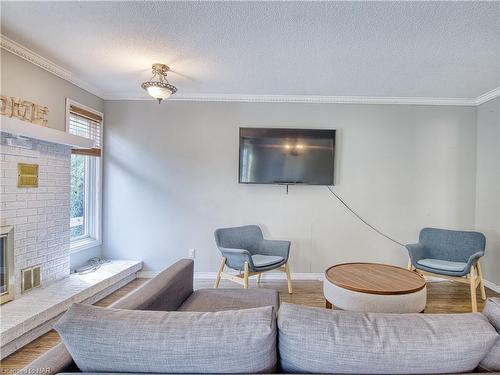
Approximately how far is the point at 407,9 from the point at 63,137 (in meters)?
3.10

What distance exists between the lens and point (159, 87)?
8.54ft

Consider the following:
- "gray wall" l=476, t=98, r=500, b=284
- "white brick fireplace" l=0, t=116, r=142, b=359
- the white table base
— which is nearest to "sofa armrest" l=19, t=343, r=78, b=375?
"white brick fireplace" l=0, t=116, r=142, b=359

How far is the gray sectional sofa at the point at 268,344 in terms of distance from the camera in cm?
89

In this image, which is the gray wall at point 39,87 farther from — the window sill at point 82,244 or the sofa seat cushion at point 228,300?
the sofa seat cushion at point 228,300

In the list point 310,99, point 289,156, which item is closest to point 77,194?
point 289,156

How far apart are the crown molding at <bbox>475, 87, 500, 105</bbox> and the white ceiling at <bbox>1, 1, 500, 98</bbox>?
0.12m

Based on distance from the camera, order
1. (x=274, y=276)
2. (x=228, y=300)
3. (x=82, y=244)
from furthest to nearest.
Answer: (x=274, y=276)
(x=82, y=244)
(x=228, y=300)

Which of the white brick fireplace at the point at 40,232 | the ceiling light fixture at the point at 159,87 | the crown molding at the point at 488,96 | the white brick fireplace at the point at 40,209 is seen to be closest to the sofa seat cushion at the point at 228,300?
the white brick fireplace at the point at 40,232

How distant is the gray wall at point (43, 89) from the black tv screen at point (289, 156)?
2.06 metres

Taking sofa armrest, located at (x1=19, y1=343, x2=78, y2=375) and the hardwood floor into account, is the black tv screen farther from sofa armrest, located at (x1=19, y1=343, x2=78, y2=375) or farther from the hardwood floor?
sofa armrest, located at (x1=19, y1=343, x2=78, y2=375)

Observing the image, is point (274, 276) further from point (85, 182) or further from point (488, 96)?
point (488, 96)

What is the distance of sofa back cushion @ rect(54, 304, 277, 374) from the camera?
0.88 meters

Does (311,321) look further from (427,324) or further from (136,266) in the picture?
(136,266)

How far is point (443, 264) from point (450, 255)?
0.37 metres
